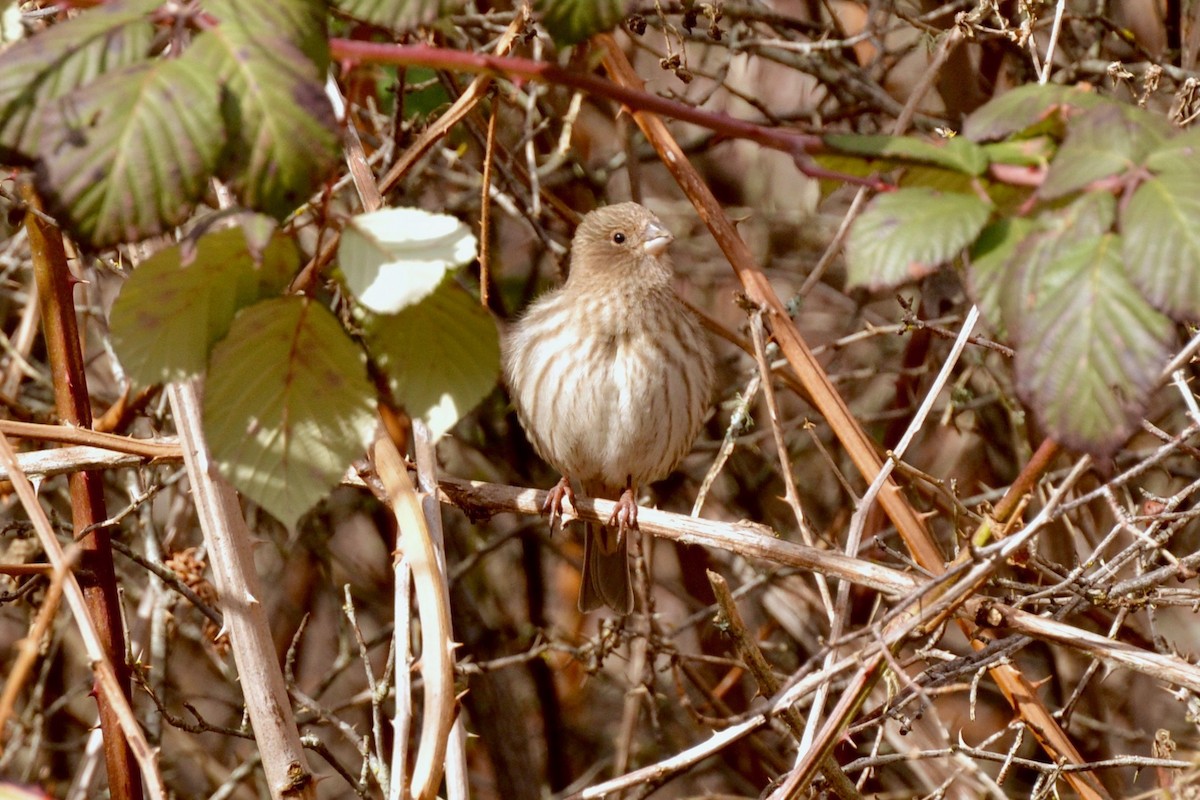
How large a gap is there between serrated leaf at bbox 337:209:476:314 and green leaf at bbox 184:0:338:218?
0.15m

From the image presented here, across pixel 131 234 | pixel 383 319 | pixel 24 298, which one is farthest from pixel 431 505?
pixel 24 298

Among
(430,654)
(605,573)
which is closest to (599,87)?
(430,654)

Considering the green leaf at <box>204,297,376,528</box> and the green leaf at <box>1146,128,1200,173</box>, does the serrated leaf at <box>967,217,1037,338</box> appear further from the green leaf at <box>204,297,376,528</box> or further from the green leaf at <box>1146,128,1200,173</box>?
the green leaf at <box>204,297,376,528</box>

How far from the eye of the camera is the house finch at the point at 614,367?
447cm

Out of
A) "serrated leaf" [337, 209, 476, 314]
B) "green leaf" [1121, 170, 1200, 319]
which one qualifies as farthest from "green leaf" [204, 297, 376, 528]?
"green leaf" [1121, 170, 1200, 319]

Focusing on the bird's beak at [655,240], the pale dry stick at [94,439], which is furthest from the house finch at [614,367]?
the pale dry stick at [94,439]

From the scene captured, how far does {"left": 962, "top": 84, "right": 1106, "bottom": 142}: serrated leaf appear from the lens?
1546 millimetres

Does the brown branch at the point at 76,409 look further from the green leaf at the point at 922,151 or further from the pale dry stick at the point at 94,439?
the green leaf at the point at 922,151

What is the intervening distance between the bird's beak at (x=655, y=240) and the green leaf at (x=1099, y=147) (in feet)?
10.4

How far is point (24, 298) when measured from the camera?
Answer: 4969 mm

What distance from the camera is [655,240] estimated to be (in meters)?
4.68

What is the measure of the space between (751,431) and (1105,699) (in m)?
1.90

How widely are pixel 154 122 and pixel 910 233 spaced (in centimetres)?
83

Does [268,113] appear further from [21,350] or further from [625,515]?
[21,350]
